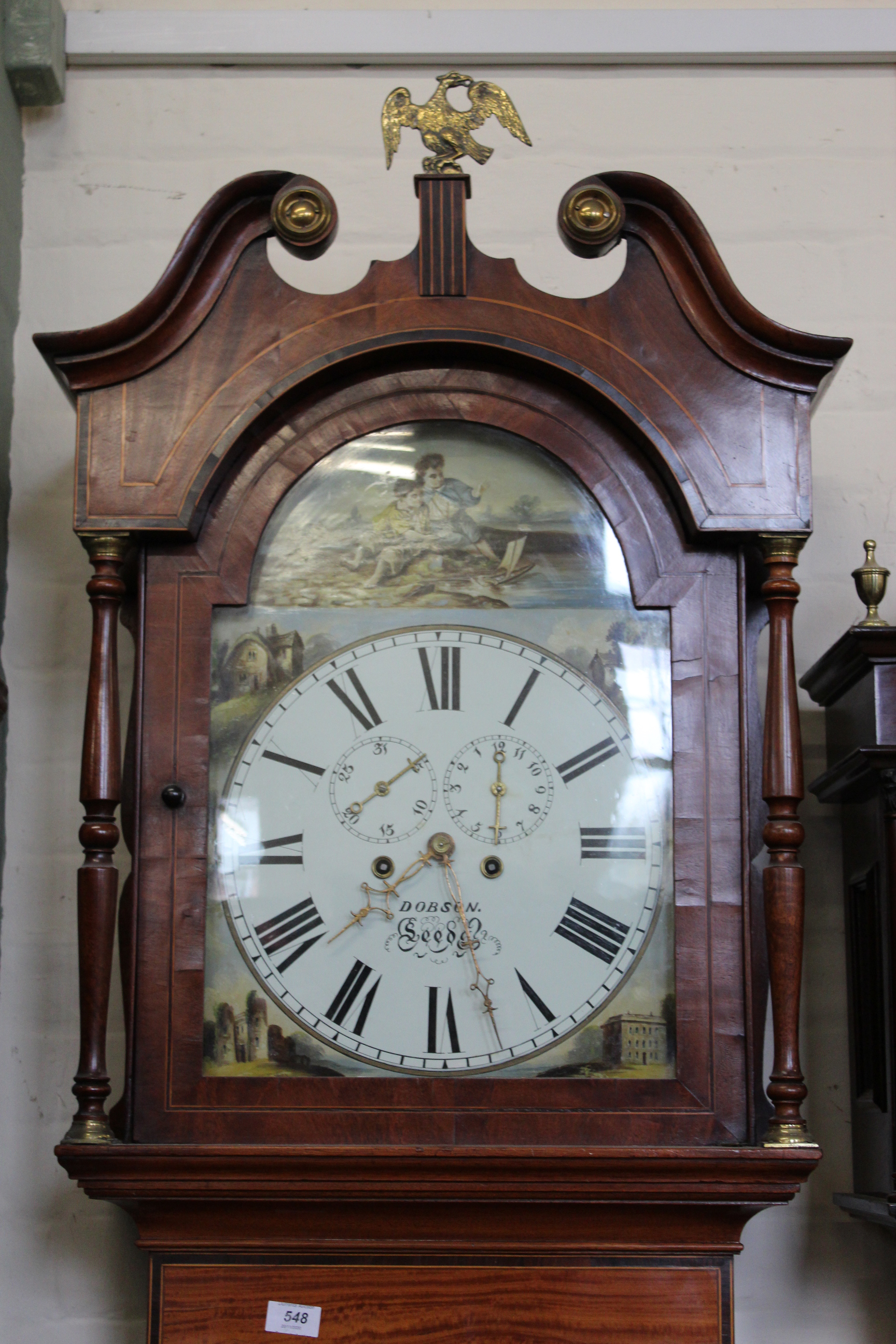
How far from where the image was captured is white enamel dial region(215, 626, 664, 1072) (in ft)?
5.33

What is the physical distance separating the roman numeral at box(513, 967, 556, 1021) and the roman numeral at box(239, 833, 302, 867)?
27 centimetres

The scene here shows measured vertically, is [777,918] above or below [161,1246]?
above

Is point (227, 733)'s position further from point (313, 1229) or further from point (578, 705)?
point (313, 1229)

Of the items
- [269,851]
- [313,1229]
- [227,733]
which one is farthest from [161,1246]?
[227,733]

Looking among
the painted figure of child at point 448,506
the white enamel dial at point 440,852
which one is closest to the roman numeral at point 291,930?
the white enamel dial at point 440,852

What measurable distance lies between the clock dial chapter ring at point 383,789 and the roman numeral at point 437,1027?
0.57ft

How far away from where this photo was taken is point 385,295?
1723 millimetres

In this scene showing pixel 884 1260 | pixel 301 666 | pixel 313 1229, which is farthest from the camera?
pixel 884 1260

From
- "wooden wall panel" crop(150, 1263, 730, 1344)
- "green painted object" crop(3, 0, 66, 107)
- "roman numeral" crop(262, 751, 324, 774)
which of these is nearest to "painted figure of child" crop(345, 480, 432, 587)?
"roman numeral" crop(262, 751, 324, 774)

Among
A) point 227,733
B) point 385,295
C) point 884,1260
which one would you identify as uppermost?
point 385,295

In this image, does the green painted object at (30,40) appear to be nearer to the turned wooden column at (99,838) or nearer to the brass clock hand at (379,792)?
the turned wooden column at (99,838)

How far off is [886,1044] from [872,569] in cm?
55

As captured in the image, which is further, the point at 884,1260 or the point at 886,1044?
the point at 884,1260

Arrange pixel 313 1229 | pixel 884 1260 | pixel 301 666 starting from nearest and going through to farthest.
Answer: pixel 313 1229 → pixel 301 666 → pixel 884 1260
